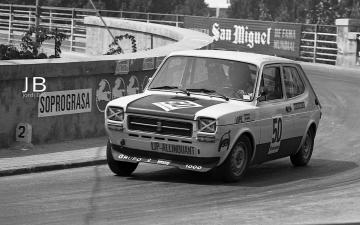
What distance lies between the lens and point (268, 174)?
12398 millimetres

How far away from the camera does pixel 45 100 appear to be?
542 inches

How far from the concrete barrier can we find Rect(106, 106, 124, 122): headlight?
8.02 feet

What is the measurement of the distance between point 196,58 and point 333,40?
2820 cm

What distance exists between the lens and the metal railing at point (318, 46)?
37.6m

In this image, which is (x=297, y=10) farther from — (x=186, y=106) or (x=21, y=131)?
(x=186, y=106)

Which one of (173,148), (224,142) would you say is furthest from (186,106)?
(224,142)

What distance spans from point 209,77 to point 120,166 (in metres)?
1.66

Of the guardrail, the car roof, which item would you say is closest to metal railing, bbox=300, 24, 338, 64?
the guardrail

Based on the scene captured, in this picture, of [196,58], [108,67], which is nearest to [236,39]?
[108,67]

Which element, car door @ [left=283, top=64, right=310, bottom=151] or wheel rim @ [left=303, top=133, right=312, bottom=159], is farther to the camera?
wheel rim @ [left=303, top=133, right=312, bottom=159]

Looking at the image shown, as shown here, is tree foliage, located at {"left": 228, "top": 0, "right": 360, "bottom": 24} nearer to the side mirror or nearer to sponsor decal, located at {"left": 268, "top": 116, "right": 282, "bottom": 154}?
sponsor decal, located at {"left": 268, "top": 116, "right": 282, "bottom": 154}

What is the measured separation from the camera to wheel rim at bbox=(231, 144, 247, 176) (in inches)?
436

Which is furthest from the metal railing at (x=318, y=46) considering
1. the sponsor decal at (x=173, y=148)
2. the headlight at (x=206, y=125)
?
the headlight at (x=206, y=125)

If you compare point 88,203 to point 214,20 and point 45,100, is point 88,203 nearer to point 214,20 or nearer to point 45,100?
point 45,100
